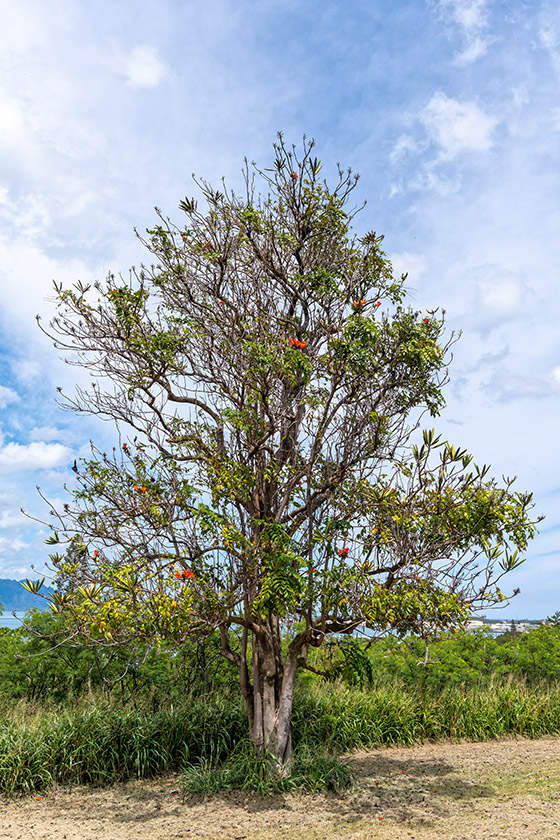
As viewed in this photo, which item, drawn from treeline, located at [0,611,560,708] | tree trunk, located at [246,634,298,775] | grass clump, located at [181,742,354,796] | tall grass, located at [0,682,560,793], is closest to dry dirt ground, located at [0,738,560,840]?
grass clump, located at [181,742,354,796]

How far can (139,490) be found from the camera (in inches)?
251

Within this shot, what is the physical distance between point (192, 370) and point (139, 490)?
154 centimetres

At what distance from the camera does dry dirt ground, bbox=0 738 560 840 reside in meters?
5.22

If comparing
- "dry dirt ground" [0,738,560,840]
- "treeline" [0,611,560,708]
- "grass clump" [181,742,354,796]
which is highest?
"treeline" [0,611,560,708]

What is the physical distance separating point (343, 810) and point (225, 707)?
2.41m

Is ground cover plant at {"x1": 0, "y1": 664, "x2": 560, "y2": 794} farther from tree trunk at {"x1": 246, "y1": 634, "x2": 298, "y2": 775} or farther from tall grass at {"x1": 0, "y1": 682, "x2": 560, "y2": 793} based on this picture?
tree trunk at {"x1": 246, "y1": 634, "x2": 298, "y2": 775}

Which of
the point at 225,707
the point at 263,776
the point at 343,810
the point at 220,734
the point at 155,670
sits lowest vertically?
the point at 343,810

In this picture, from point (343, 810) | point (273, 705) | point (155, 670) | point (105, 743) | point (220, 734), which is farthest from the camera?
point (155, 670)

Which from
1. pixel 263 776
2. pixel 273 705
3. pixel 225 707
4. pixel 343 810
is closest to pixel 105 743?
pixel 225 707

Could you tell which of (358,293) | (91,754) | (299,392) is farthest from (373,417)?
(91,754)

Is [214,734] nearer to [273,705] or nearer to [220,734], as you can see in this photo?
[220,734]

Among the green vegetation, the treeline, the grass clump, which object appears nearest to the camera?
the grass clump

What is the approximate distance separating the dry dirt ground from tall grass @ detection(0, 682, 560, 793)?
233 millimetres

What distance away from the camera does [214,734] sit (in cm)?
728
